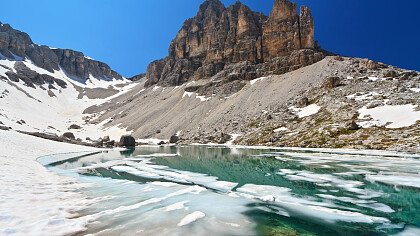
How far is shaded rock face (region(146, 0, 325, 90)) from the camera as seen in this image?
147 m

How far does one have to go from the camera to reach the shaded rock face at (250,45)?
147m

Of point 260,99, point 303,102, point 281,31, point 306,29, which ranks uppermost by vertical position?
point 281,31

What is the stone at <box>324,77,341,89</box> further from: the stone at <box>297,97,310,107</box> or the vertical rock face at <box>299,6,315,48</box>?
the vertical rock face at <box>299,6,315,48</box>

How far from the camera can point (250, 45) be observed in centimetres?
16450

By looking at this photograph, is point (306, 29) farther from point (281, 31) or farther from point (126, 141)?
point (126, 141)

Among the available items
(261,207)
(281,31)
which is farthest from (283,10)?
(261,207)

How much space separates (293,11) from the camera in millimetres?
156750

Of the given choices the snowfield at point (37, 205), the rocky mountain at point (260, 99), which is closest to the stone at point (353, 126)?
the rocky mountain at point (260, 99)

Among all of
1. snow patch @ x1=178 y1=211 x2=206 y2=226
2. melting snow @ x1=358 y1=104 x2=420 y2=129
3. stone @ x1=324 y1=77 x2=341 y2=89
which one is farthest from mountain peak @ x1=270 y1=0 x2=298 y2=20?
snow patch @ x1=178 y1=211 x2=206 y2=226

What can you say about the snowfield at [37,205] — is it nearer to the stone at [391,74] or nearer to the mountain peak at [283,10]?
the stone at [391,74]

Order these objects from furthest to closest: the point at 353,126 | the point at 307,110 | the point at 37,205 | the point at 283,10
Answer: the point at 283,10
the point at 307,110
the point at 353,126
the point at 37,205

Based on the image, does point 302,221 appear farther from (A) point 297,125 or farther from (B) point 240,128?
(B) point 240,128

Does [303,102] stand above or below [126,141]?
above

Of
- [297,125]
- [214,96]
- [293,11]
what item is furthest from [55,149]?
[293,11]
